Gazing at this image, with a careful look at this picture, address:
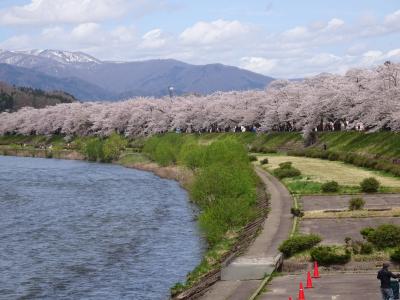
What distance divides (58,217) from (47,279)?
27.7m

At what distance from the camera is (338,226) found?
48.3 metres

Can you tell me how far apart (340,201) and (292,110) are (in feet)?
247

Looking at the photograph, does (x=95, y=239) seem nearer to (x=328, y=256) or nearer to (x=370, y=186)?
(x=370, y=186)

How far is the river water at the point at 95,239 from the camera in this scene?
4325 cm

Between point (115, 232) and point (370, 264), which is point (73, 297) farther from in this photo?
point (115, 232)

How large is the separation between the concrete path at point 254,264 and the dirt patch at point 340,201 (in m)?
3.32

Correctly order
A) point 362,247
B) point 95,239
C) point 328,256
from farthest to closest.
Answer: point 95,239 → point 362,247 → point 328,256

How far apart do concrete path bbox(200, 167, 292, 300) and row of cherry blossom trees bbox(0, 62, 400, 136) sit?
4039cm

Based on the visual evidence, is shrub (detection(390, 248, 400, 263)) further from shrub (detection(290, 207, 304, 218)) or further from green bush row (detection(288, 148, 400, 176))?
green bush row (detection(288, 148, 400, 176))

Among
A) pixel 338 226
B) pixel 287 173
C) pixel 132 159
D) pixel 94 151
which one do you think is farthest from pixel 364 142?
pixel 94 151

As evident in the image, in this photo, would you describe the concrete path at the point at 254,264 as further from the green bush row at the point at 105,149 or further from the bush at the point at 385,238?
the green bush row at the point at 105,149

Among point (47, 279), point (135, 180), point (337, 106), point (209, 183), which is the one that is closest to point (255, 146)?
point (337, 106)

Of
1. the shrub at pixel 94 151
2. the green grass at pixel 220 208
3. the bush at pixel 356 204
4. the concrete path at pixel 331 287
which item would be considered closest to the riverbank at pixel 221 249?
the green grass at pixel 220 208

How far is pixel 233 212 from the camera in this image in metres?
53.0
